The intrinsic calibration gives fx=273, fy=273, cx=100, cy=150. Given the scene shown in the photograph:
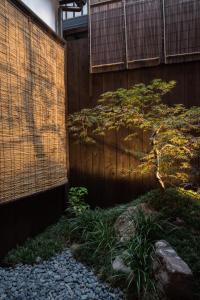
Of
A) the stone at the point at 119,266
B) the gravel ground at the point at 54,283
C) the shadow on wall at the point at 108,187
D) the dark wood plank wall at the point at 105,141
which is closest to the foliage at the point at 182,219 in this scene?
the stone at the point at 119,266

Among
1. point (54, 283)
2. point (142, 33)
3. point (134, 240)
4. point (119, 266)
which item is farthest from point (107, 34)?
point (54, 283)

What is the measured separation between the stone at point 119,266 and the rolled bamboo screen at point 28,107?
128cm

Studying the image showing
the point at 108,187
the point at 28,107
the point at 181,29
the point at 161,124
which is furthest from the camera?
the point at 108,187

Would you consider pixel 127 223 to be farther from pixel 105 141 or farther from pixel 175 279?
pixel 105 141

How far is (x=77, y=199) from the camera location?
15.5ft

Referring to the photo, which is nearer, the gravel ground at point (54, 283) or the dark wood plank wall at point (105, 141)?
the gravel ground at point (54, 283)

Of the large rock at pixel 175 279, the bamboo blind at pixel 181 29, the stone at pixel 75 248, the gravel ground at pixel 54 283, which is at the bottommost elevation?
the gravel ground at pixel 54 283

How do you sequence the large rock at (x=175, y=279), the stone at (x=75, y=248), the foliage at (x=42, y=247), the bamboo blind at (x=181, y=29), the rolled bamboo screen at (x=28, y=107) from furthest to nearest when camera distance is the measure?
→ the bamboo blind at (x=181, y=29) → the stone at (x=75, y=248) → the foliage at (x=42, y=247) → the rolled bamboo screen at (x=28, y=107) → the large rock at (x=175, y=279)

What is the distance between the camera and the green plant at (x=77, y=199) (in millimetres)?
4473

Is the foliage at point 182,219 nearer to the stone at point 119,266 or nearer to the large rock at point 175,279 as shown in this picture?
the large rock at point 175,279

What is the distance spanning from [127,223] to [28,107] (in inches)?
74.4

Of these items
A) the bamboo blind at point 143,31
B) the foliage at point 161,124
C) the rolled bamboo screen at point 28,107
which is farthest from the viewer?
the bamboo blind at point 143,31

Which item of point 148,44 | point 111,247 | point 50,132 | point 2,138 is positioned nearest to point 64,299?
point 111,247

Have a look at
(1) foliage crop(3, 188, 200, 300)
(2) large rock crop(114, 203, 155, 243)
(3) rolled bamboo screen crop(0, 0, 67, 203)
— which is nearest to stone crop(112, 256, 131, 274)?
(1) foliage crop(3, 188, 200, 300)
